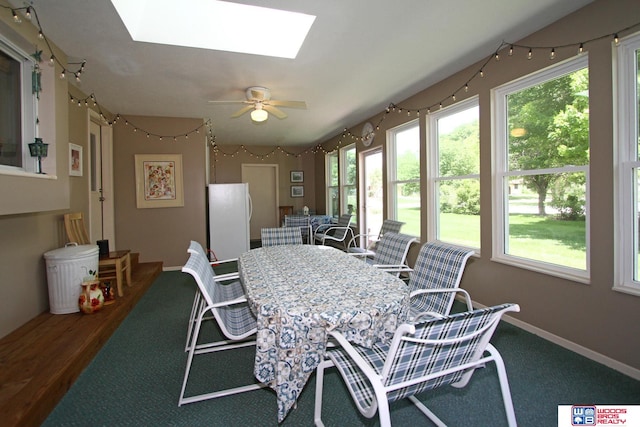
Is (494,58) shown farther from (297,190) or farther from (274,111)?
(297,190)

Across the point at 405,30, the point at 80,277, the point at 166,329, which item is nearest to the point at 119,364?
the point at 166,329

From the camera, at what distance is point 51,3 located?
7.33ft

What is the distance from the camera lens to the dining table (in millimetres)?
1499

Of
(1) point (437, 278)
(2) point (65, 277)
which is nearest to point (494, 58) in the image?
(1) point (437, 278)

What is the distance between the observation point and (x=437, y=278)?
2324 mm

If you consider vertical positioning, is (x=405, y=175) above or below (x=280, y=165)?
below

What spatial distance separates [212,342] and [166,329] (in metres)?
0.59

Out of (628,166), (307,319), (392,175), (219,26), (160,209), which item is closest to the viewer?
(307,319)

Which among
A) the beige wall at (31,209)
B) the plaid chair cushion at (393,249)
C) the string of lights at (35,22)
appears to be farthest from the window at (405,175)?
the string of lights at (35,22)

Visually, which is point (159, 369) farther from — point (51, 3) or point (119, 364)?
point (51, 3)

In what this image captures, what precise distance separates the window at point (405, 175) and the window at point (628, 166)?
7.47ft

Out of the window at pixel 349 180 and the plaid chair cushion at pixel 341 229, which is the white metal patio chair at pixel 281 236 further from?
the window at pixel 349 180

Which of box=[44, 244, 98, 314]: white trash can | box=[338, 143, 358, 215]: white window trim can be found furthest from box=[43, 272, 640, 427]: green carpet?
box=[338, 143, 358, 215]: white window trim

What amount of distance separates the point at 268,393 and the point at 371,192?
444 cm
